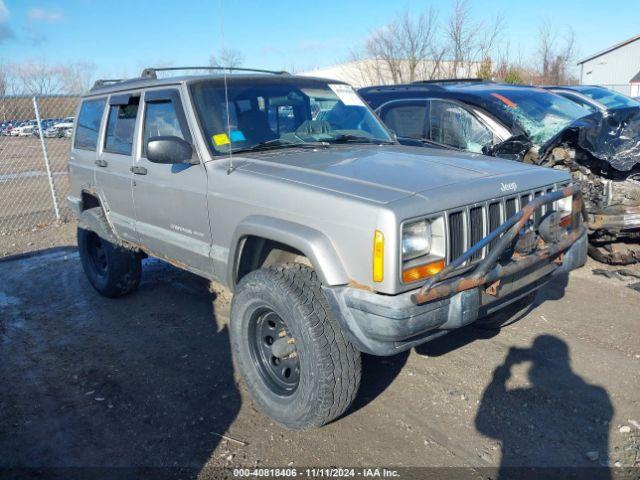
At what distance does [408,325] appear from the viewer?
100 inches

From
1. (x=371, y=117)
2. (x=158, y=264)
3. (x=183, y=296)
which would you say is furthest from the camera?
(x=158, y=264)

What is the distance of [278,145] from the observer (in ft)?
12.1

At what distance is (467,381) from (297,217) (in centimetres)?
169

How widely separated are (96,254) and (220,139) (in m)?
2.73

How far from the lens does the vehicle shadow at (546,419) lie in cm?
273

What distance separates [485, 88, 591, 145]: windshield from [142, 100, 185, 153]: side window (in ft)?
12.2

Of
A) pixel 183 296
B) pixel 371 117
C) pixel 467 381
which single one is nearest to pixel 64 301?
pixel 183 296

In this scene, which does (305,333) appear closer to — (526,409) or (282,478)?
(282,478)

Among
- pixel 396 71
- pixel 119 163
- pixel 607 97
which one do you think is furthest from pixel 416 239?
pixel 396 71

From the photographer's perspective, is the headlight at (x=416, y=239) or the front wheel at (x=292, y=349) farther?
the front wheel at (x=292, y=349)

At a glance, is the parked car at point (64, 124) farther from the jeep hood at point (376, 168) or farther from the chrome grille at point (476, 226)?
the chrome grille at point (476, 226)

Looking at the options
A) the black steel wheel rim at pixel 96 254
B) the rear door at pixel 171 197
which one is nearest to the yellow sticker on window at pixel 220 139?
the rear door at pixel 171 197

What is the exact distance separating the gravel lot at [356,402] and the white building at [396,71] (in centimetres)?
1432

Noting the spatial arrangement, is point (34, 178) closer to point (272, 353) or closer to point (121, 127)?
point (121, 127)
